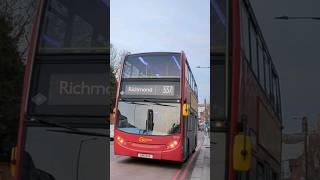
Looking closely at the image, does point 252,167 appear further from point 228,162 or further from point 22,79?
point 22,79

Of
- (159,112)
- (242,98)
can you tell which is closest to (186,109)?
(159,112)

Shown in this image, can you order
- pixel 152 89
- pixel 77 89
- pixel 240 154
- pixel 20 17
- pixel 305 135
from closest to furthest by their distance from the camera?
1. pixel 240 154
2. pixel 305 135
3. pixel 77 89
4. pixel 20 17
5. pixel 152 89

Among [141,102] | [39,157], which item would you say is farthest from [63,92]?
[141,102]

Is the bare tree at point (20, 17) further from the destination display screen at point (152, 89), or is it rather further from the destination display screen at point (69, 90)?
the destination display screen at point (152, 89)

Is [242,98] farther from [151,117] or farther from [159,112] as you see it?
[159,112]

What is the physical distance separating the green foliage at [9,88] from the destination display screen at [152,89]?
544cm

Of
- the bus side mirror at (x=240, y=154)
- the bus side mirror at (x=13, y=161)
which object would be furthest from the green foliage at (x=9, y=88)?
the bus side mirror at (x=240, y=154)

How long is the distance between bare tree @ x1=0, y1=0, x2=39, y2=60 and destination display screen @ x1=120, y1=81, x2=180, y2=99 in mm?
5328

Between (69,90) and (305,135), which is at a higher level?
(69,90)

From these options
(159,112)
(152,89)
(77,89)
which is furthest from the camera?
(159,112)

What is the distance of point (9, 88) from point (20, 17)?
1.39 ft

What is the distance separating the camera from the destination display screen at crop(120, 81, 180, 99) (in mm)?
8461

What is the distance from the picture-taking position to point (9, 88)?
2566 millimetres

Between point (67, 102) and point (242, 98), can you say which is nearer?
point (242, 98)
